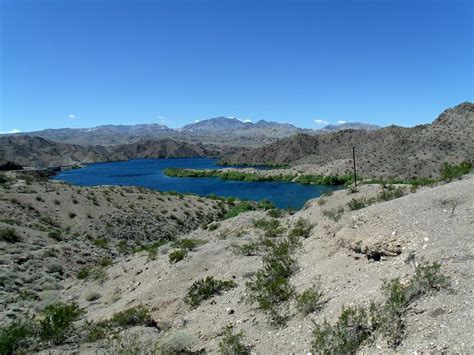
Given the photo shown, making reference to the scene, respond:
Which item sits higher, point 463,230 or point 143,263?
point 463,230

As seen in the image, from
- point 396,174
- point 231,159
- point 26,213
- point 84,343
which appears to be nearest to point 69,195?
point 26,213

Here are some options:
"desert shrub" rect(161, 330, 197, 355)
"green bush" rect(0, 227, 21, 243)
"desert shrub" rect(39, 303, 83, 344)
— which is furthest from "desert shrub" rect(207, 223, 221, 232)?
"desert shrub" rect(161, 330, 197, 355)

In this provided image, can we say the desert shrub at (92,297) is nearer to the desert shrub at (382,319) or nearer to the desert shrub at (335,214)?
the desert shrub at (335,214)

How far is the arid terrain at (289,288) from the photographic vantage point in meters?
6.59

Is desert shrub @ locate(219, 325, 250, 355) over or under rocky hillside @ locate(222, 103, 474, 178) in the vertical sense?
under

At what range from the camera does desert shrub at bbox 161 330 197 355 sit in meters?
8.55

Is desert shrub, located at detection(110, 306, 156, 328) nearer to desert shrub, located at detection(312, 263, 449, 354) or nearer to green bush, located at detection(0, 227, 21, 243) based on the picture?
desert shrub, located at detection(312, 263, 449, 354)

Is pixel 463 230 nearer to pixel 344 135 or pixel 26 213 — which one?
pixel 26 213

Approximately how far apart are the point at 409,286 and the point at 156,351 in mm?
5288

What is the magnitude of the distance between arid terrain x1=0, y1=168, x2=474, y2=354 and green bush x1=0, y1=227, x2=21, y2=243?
87 centimetres

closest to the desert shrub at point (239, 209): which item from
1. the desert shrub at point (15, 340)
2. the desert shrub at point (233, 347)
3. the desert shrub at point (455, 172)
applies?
the desert shrub at point (455, 172)

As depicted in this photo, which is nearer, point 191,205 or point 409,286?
point 409,286

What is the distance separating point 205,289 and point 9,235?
17989mm

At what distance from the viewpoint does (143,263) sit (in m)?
19.7
